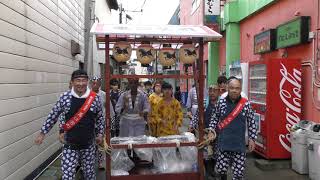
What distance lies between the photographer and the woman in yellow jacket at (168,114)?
7.93 m

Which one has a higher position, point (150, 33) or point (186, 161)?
point (150, 33)

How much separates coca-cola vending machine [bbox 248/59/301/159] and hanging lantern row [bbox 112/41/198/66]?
3.01m

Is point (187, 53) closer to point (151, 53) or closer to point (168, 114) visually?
point (151, 53)

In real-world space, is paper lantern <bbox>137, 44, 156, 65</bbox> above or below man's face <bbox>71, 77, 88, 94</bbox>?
above

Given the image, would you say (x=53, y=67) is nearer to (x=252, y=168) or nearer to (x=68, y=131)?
(x=68, y=131)

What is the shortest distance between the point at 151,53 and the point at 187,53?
552mm

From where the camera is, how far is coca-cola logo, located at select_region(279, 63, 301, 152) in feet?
29.6

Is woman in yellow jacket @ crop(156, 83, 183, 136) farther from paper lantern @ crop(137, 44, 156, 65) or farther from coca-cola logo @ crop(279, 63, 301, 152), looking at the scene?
coca-cola logo @ crop(279, 63, 301, 152)

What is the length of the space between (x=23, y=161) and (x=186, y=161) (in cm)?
267

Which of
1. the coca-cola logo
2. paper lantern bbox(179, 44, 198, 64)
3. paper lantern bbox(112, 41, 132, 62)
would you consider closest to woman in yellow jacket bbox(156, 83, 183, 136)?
paper lantern bbox(179, 44, 198, 64)

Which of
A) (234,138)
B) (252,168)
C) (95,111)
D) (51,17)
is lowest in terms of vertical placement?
(252,168)

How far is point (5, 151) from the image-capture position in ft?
19.8

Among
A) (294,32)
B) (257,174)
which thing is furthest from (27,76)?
(294,32)

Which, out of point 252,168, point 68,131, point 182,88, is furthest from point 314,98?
point 182,88
